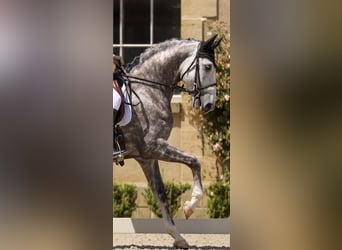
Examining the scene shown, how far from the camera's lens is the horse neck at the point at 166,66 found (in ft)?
21.3

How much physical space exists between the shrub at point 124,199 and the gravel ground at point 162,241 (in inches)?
22.3

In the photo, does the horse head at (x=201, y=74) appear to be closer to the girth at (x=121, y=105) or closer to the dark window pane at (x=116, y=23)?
the girth at (x=121, y=105)

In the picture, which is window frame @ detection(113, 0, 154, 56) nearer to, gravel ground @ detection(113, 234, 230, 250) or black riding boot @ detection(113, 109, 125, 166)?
gravel ground @ detection(113, 234, 230, 250)

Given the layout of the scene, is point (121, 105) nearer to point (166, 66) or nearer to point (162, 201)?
point (166, 66)

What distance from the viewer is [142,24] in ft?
29.6

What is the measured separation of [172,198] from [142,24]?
2298 mm

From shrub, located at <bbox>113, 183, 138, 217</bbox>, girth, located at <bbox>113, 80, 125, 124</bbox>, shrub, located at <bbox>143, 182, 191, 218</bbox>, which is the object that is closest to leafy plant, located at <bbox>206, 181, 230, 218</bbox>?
shrub, located at <bbox>143, 182, 191, 218</bbox>

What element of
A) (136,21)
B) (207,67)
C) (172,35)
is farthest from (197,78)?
(136,21)

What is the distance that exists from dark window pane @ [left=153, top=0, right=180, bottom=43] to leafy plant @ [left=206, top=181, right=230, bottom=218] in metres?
1.97

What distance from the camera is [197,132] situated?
344 inches

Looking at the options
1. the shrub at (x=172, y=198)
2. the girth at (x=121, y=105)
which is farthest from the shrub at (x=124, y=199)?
the girth at (x=121, y=105)
